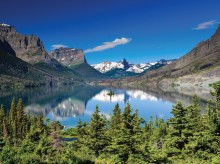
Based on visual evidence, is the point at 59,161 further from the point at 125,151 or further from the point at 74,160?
the point at 125,151

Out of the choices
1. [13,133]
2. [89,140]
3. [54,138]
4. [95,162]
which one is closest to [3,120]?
[13,133]

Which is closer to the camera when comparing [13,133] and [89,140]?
[89,140]

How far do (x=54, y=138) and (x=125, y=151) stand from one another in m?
28.6

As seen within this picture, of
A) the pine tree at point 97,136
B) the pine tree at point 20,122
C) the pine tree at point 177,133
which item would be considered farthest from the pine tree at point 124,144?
the pine tree at point 20,122

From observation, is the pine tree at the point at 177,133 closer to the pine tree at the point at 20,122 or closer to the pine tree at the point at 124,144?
the pine tree at the point at 124,144

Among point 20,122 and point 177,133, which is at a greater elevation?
point 177,133

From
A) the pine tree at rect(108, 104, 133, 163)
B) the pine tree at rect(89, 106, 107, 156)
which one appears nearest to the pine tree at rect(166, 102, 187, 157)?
the pine tree at rect(108, 104, 133, 163)

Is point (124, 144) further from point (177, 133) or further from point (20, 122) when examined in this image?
point (20, 122)

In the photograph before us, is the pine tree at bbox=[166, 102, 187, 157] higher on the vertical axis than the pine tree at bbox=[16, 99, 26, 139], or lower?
higher

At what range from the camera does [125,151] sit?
1353 inches

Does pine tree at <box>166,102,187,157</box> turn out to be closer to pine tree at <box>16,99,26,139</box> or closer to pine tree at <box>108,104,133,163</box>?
pine tree at <box>108,104,133,163</box>

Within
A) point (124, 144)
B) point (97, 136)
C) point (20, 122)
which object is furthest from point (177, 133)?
point (20, 122)

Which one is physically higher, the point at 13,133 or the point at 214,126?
the point at 214,126

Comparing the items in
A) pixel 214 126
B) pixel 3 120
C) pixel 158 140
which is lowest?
pixel 158 140
